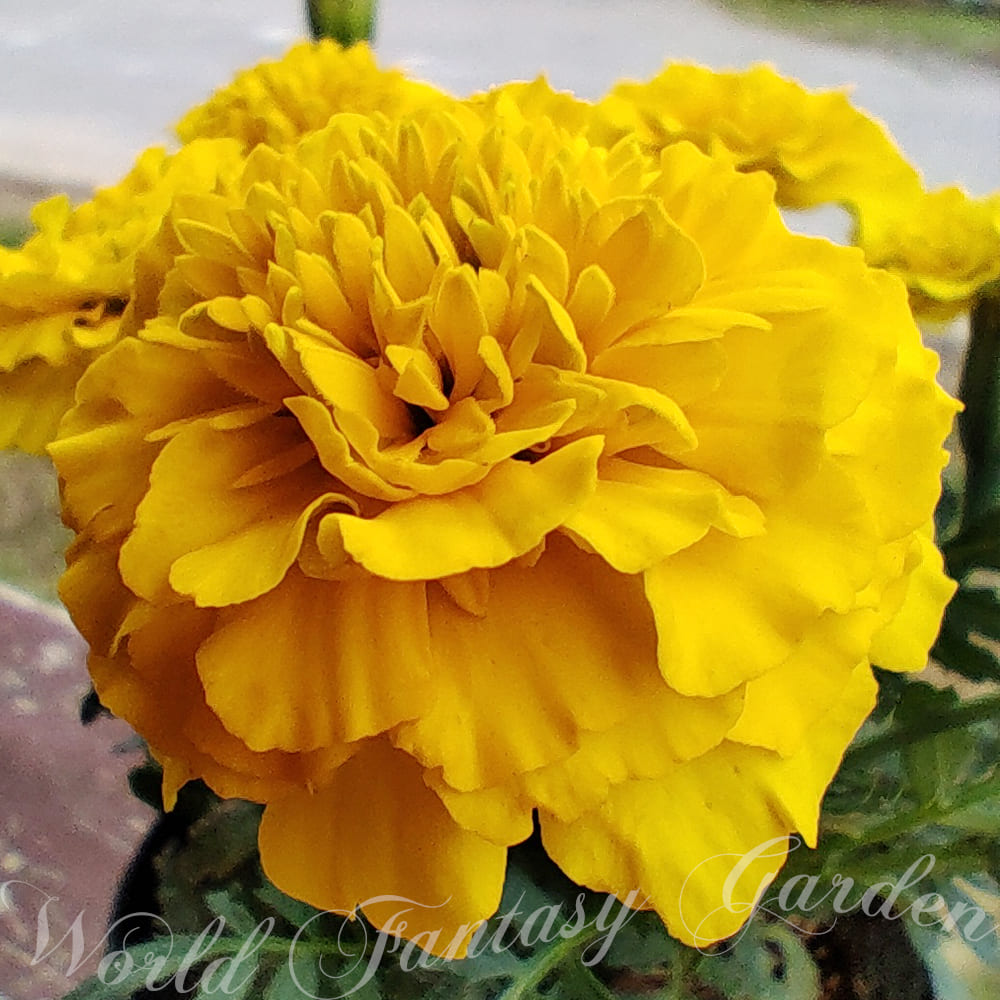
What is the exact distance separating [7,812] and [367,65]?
0.47 metres

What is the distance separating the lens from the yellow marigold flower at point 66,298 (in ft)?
0.99

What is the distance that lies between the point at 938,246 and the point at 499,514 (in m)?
0.21

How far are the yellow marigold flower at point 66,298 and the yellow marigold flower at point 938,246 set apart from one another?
0.69ft

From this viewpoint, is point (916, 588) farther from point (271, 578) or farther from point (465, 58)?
point (465, 58)

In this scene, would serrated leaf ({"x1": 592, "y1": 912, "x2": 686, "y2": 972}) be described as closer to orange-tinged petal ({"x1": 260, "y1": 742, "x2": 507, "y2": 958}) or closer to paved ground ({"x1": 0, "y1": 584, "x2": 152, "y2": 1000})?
orange-tinged petal ({"x1": 260, "y1": 742, "x2": 507, "y2": 958})

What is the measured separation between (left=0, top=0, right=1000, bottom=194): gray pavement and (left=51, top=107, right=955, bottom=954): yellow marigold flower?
3.01ft

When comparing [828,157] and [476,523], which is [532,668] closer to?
→ [476,523]

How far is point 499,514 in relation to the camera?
19 cm

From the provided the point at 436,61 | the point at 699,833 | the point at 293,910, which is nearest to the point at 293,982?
the point at 293,910

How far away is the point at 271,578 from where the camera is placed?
188 millimetres

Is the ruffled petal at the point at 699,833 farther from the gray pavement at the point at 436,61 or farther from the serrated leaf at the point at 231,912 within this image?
the gray pavement at the point at 436,61

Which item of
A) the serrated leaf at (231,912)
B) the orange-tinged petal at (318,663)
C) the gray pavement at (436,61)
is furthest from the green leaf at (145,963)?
the gray pavement at (436,61)

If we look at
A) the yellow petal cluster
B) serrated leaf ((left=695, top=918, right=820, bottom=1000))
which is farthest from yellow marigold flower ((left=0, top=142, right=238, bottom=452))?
serrated leaf ((left=695, top=918, right=820, bottom=1000))

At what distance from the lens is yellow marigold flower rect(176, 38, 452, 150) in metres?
0.37
